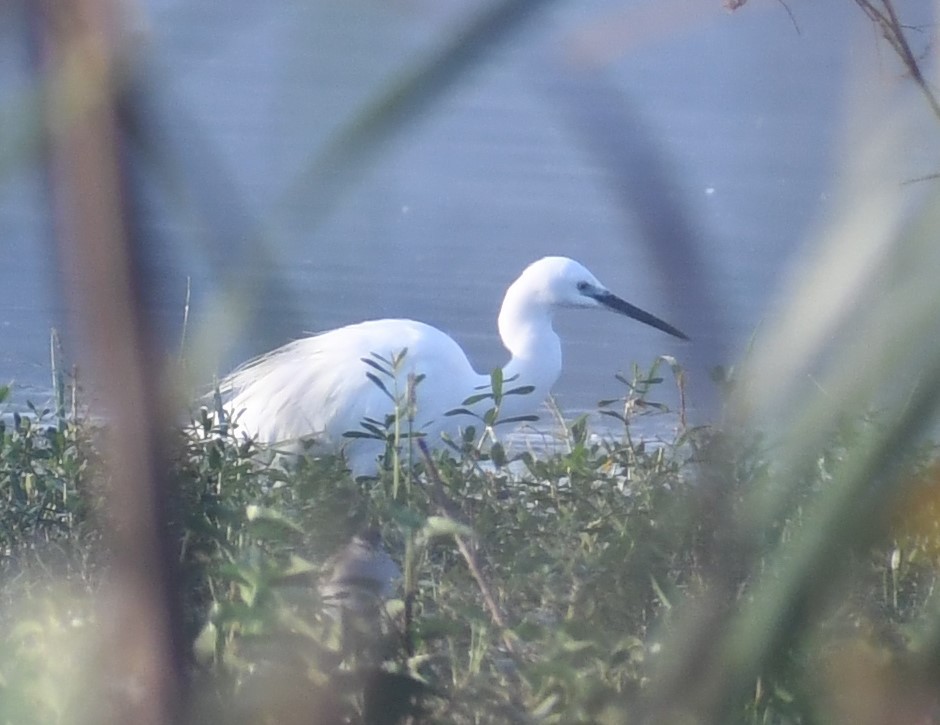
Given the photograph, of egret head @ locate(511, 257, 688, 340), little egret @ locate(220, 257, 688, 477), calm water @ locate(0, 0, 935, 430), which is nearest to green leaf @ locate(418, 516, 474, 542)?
calm water @ locate(0, 0, 935, 430)

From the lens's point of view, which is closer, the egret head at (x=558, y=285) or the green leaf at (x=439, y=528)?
the green leaf at (x=439, y=528)

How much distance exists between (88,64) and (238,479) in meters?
1.40

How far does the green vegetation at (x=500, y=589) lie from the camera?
1.49 ft

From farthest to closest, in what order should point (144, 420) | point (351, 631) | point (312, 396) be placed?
point (312, 396), point (351, 631), point (144, 420)

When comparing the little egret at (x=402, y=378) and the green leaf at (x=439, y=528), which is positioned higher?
the green leaf at (x=439, y=528)

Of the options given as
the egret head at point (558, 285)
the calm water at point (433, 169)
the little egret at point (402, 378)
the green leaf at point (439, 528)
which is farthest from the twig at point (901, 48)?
the egret head at point (558, 285)

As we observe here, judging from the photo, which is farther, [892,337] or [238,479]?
[238,479]

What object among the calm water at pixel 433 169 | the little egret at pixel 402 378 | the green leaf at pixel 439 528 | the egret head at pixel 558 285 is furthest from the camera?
the egret head at pixel 558 285

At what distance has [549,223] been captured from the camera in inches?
20.6

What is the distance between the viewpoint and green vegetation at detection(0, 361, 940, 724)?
45cm

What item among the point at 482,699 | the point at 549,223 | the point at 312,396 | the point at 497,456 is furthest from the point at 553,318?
the point at 549,223

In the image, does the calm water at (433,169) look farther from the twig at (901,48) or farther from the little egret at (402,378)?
the little egret at (402,378)

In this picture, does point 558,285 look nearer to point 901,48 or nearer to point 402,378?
point 402,378

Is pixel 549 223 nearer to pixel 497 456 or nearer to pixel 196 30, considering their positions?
pixel 196 30
